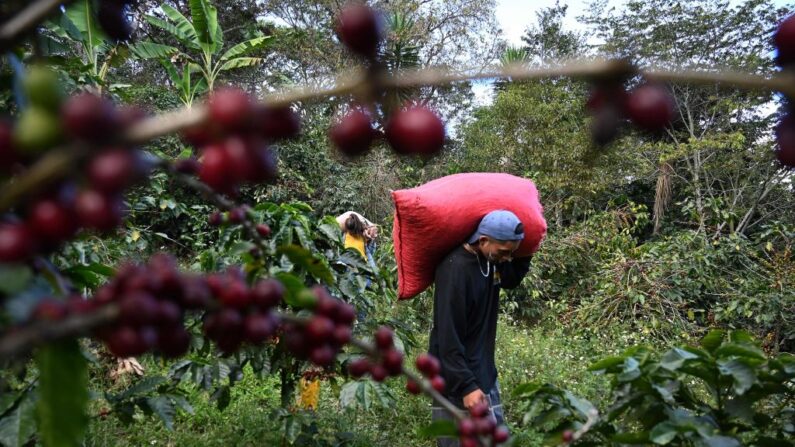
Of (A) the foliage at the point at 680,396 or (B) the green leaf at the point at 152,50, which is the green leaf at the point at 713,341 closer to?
(A) the foliage at the point at 680,396

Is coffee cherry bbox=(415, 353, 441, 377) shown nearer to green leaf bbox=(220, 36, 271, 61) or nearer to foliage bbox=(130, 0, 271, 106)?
foliage bbox=(130, 0, 271, 106)

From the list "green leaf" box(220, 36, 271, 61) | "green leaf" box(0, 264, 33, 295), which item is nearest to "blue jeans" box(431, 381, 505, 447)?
"green leaf" box(0, 264, 33, 295)

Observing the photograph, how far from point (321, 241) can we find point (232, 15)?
1284 centimetres

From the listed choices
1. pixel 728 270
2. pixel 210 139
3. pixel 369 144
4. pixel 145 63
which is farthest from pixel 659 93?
pixel 145 63

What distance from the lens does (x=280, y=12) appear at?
47.0 feet

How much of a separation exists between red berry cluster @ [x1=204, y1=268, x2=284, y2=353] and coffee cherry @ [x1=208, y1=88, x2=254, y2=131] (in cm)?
14

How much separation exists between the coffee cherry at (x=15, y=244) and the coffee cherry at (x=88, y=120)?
0.08m

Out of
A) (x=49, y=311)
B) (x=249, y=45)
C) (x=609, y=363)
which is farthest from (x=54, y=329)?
(x=249, y=45)

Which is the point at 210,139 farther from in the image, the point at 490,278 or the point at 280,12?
the point at 280,12

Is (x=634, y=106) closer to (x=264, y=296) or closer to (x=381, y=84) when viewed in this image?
(x=381, y=84)

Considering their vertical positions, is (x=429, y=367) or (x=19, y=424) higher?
(x=429, y=367)

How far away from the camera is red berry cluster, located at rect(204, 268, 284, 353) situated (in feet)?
1.46

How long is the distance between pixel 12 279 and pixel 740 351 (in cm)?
128

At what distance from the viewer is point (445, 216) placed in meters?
2.59
